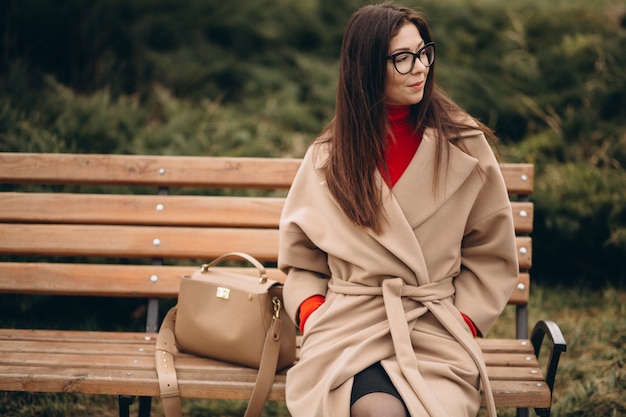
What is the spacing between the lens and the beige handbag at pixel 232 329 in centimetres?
261

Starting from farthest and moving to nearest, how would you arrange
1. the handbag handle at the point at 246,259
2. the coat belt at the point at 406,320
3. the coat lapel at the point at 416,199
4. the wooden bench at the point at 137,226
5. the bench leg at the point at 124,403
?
the wooden bench at the point at 137,226
the handbag handle at the point at 246,259
the bench leg at the point at 124,403
the coat lapel at the point at 416,199
the coat belt at the point at 406,320

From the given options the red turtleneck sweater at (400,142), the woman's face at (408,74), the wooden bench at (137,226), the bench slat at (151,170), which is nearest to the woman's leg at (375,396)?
the red turtleneck sweater at (400,142)

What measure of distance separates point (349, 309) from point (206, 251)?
3.23 feet

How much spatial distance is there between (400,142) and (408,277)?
0.53m

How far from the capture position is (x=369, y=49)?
8.49 feet

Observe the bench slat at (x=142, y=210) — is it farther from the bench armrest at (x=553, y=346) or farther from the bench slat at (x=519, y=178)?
the bench armrest at (x=553, y=346)

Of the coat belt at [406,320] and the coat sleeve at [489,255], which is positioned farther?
the coat sleeve at [489,255]

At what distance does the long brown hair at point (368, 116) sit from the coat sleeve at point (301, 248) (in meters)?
0.11

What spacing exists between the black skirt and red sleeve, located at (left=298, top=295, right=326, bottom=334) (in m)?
0.34

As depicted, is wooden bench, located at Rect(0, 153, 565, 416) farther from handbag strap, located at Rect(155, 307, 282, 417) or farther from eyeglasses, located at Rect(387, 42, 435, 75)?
eyeglasses, located at Rect(387, 42, 435, 75)

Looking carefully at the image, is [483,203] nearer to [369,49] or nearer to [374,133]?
[374,133]

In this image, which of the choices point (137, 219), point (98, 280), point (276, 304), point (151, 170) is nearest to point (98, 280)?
point (98, 280)

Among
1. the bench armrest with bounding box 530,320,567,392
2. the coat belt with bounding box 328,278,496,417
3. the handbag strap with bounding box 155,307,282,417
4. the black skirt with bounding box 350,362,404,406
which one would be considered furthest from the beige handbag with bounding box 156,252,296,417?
the bench armrest with bounding box 530,320,567,392

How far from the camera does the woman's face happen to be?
8.44 feet
